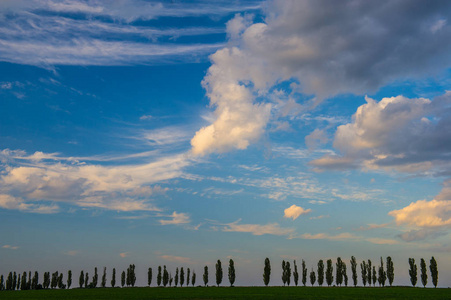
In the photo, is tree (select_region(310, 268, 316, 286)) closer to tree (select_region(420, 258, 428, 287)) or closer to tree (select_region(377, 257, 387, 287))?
tree (select_region(377, 257, 387, 287))

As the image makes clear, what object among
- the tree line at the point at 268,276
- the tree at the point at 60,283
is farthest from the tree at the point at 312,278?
the tree at the point at 60,283

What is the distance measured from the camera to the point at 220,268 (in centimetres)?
14988

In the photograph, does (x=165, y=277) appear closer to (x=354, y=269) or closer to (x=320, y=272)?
(x=320, y=272)

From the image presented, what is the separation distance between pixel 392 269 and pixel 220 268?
220ft

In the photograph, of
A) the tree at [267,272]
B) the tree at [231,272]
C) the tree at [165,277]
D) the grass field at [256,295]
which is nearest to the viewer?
the grass field at [256,295]

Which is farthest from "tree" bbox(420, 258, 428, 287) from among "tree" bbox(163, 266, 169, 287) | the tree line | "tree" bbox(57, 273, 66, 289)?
"tree" bbox(57, 273, 66, 289)

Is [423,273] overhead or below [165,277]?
overhead

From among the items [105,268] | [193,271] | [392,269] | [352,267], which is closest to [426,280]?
[392,269]

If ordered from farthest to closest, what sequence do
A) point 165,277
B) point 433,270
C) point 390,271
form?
point 165,277
point 390,271
point 433,270

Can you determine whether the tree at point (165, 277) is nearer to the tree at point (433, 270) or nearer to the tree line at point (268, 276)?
the tree line at point (268, 276)

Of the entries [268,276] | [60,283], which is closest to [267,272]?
[268,276]

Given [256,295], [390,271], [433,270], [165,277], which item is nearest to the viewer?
[256,295]

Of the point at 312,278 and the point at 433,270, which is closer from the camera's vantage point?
the point at 433,270

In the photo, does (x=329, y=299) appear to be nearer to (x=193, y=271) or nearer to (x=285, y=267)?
(x=285, y=267)
